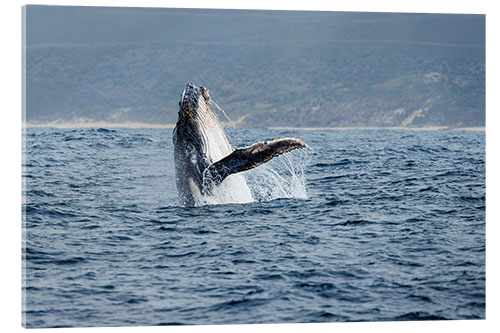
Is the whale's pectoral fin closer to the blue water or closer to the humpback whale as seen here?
the humpback whale

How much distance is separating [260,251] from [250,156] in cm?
183

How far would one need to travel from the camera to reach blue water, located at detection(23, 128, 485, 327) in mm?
11461

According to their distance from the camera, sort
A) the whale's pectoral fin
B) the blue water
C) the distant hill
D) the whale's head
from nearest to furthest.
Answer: the blue water → the whale's pectoral fin → the whale's head → the distant hill

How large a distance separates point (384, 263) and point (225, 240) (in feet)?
9.50

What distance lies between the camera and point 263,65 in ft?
111

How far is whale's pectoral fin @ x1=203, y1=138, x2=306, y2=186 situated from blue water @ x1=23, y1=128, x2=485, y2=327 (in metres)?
0.91

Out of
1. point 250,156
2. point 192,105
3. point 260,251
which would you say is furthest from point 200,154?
point 260,251

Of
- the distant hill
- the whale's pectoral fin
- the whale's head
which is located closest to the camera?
the whale's pectoral fin

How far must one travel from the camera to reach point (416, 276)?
41.1 ft

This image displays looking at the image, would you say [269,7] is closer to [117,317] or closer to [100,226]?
[100,226]

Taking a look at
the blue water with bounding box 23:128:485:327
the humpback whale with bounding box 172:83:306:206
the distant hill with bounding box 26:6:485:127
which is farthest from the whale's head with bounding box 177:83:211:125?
the blue water with bounding box 23:128:485:327

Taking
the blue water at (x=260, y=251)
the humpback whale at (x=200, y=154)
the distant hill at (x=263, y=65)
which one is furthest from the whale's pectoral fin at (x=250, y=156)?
the distant hill at (x=263, y=65)

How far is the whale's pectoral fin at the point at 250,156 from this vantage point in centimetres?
1343

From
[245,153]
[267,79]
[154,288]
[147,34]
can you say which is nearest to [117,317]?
[154,288]
